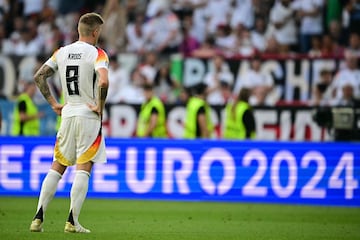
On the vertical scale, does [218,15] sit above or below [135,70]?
above

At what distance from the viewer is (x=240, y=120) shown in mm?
18719

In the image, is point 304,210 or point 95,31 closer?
point 95,31

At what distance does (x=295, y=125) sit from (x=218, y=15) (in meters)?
4.63

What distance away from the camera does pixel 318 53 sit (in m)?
21.0

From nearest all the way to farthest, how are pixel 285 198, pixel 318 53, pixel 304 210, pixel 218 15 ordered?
pixel 304 210
pixel 285 198
pixel 318 53
pixel 218 15

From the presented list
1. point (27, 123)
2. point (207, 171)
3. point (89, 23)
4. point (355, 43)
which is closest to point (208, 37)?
point (355, 43)

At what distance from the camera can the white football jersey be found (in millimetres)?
10320

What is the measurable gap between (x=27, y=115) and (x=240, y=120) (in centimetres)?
453

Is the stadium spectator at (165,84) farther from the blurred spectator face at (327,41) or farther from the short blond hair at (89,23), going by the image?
the short blond hair at (89,23)

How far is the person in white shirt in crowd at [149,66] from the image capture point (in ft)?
70.4

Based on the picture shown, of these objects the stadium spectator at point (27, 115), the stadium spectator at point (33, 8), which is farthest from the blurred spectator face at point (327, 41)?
the stadium spectator at point (33, 8)

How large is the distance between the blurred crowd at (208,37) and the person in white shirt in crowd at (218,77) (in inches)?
0.9

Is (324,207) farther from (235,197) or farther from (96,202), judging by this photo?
(96,202)

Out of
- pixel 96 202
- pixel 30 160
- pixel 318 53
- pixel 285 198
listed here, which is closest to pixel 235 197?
pixel 285 198
